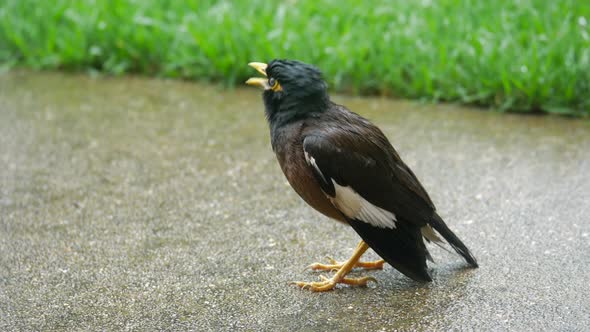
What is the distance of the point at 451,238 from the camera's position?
12.9ft

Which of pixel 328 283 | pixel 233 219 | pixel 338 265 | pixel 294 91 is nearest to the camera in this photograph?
pixel 328 283

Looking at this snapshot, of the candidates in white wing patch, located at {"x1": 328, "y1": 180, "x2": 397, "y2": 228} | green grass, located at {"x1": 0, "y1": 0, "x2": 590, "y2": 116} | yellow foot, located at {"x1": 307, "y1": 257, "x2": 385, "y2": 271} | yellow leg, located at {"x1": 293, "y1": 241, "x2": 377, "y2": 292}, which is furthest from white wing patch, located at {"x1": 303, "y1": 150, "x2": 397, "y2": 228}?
green grass, located at {"x1": 0, "y1": 0, "x2": 590, "y2": 116}

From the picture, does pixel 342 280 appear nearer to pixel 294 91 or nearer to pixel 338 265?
pixel 338 265

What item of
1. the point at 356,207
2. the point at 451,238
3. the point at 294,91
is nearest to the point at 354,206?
the point at 356,207

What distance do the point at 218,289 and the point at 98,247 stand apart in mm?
890

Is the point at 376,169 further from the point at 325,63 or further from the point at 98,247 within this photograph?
the point at 325,63

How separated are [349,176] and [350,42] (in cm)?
325

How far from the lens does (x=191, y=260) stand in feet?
13.9

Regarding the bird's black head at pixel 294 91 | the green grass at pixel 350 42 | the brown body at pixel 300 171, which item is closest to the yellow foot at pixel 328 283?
the brown body at pixel 300 171

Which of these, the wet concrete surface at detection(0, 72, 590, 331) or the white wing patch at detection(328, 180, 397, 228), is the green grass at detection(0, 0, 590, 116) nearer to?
the wet concrete surface at detection(0, 72, 590, 331)

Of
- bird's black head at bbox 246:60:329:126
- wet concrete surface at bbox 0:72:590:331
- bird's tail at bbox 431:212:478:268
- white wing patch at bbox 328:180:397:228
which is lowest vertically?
wet concrete surface at bbox 0:72:590:331

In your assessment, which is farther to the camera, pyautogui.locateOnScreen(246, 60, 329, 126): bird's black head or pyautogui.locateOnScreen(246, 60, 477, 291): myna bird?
pyautogui.locateOnScreen(246, 60, 329, 126): bird's black head

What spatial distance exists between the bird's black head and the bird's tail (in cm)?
81

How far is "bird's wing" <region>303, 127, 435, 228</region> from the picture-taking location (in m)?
3.78
